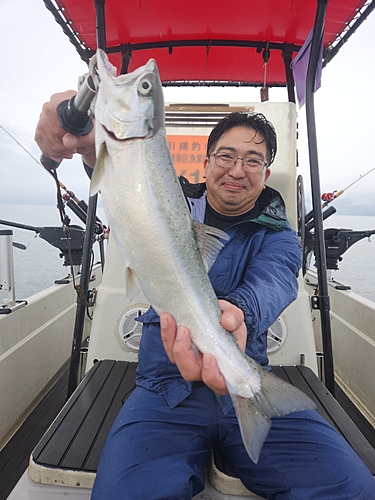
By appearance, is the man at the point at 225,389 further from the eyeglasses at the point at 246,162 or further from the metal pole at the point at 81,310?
the metal pole at the point at 81,310

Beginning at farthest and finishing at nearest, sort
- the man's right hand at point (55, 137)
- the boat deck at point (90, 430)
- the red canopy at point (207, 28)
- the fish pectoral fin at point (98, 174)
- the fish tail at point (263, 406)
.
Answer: the red canopy at point (207, 28) < the man's right hand at point (55, 137) < the boat deck at point (90, 430) < the fish pectoral fin at point (98, 174) < the fish tail at point (263, 406)

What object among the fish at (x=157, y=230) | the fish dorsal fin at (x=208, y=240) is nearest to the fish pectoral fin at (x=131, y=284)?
the fish at (x=157, y=230)

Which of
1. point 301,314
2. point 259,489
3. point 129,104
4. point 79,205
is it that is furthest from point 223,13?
point 259,489

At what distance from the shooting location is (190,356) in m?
1.52

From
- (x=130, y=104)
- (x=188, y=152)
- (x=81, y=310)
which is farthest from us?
(x=188, y=152)

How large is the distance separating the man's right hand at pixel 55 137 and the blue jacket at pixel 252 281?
95 cm

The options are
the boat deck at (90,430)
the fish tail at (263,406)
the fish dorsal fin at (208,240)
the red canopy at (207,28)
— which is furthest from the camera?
the red canopy at (207,28)

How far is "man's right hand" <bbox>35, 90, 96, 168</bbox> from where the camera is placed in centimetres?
196

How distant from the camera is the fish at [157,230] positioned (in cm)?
154

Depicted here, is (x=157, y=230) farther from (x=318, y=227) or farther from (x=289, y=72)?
(x=289, y=72)

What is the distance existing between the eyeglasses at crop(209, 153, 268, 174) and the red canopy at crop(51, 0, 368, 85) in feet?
6.00

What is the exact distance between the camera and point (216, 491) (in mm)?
1883

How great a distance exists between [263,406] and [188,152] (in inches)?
117

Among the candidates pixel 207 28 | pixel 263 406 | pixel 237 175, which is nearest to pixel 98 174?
pixel 237 175
